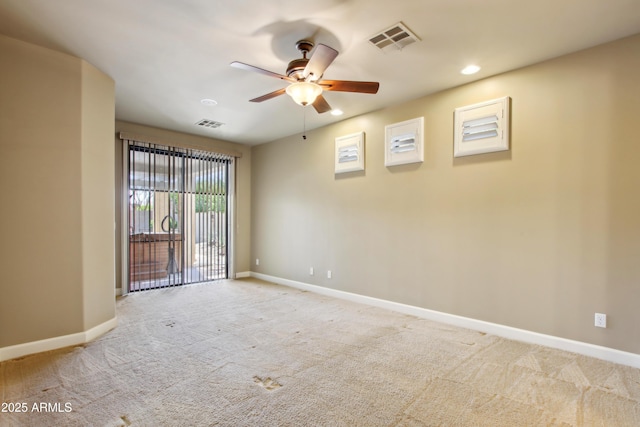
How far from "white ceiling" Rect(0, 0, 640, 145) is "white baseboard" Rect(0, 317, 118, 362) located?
9.40 feet

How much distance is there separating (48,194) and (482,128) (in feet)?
15.3

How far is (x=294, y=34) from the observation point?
8.98ft

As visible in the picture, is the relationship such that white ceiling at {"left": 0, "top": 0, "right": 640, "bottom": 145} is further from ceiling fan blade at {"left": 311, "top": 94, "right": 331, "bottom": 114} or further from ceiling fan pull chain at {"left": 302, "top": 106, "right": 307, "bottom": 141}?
ceiling fan pull chain at {"left": 302, "top": 106, "right": 307, "bottom": 141}

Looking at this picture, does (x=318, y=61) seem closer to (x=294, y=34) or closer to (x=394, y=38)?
(x=294, y=34)

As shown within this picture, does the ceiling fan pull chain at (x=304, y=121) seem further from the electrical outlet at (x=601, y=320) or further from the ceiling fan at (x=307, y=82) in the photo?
the electrical outlet at (x=601, y=320)

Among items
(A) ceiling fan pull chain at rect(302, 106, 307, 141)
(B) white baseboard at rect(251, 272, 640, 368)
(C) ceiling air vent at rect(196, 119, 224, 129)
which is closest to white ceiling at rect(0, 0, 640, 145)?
(A) ceiling fan pull chain at rect(302, 106, 307, 141)

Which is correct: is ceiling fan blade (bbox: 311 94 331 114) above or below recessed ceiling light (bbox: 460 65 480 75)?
below

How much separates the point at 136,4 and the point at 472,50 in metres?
2.95

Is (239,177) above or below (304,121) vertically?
below

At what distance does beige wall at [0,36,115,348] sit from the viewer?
289cm

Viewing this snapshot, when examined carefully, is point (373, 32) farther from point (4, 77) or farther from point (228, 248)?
point (228, 248)

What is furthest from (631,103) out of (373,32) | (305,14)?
(305,14)

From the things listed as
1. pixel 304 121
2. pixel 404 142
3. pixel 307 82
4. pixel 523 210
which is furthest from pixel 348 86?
pixel 304 121

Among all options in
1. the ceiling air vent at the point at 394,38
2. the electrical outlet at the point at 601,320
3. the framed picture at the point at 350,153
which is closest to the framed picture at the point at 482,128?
the ceiling air vent at the point at 394,38
